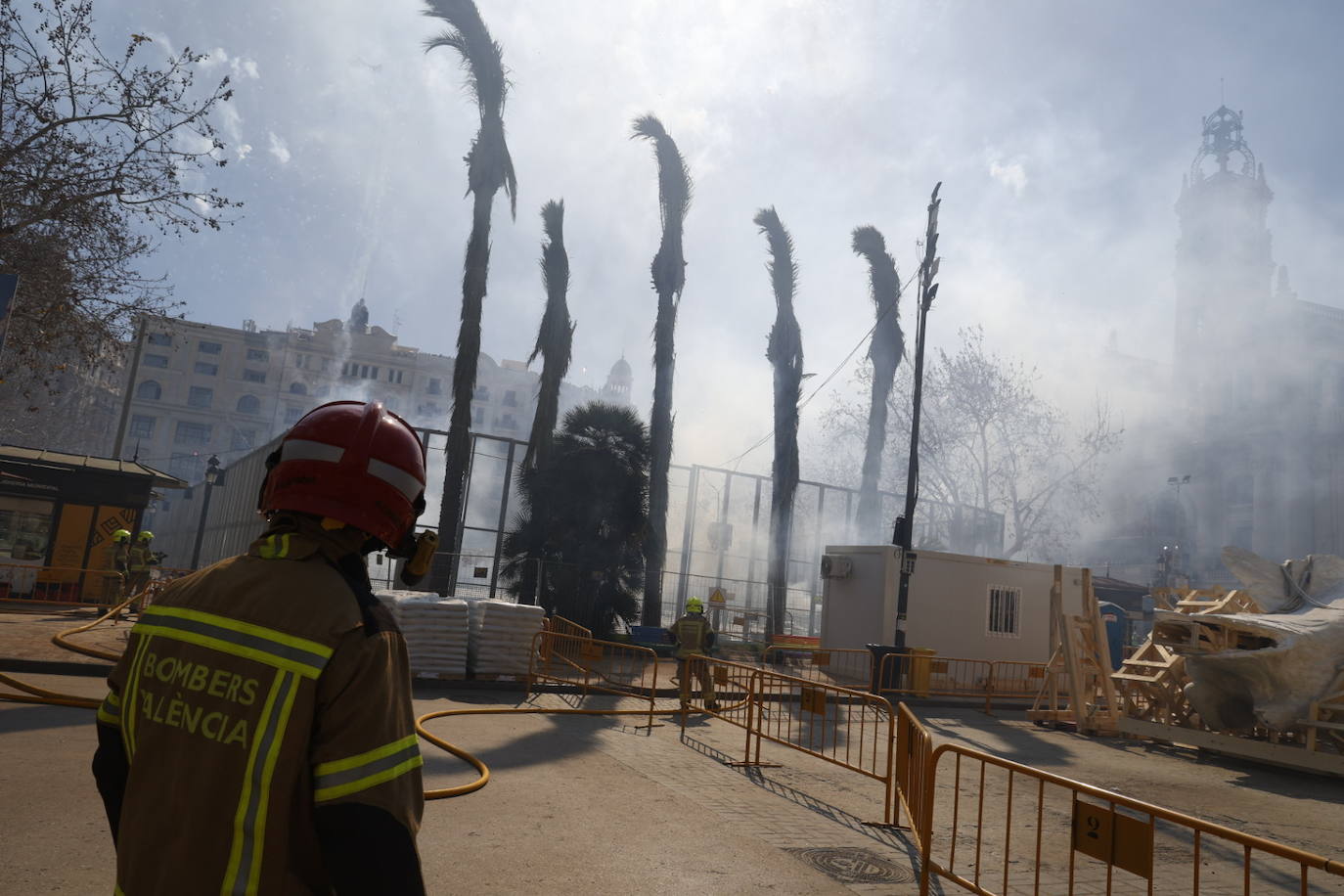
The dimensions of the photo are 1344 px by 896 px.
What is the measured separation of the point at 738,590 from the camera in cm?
2803

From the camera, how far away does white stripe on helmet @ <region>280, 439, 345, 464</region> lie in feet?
6.00

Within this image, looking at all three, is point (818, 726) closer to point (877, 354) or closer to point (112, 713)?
point (112, 713)

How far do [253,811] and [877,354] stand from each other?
115 feet

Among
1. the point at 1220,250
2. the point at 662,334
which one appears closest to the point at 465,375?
the point at 662,334

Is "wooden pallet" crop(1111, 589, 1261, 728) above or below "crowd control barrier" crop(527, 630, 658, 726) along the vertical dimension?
above

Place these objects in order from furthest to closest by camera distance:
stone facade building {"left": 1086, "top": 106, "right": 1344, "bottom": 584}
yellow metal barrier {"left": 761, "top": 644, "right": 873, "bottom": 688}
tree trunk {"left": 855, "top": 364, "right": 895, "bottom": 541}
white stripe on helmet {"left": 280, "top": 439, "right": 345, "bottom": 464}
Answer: stone facade building {"left": 1086, "top": 106, "right": 1344, "bottom": 584}, tree trunk {"left": 855, "top": 364, "right": 895, "bottom": 541}, yellow metal barrier {"left": 761, "top": 644, "right": 873, "bottom": 688}, white stripe on helmet {"left": 280, "top": 439, "right": 345, "bottom": 464}

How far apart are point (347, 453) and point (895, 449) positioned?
4358cm

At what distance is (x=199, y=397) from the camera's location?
7681 cm

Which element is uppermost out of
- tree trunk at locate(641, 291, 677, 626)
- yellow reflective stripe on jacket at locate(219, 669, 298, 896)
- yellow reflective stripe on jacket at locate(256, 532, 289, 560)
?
tree trunk at locate(641, 291, 677, 626)

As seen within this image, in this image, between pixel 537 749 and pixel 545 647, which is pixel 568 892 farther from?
pixel 545 647

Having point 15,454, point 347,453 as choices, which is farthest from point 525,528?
point 347,453

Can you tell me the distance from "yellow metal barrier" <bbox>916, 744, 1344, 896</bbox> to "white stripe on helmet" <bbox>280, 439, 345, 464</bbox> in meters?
3.58

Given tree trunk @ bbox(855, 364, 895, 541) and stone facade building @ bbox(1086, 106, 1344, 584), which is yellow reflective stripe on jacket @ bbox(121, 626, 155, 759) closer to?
tree trunk @ bbox(855, 364, 895, 541)

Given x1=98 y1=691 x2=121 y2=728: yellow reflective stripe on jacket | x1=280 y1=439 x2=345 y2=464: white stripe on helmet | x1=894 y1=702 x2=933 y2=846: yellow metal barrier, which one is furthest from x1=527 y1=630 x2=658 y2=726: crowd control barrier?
x1=280 y1=439 x2=345 y2=464: white stripe on helmet
